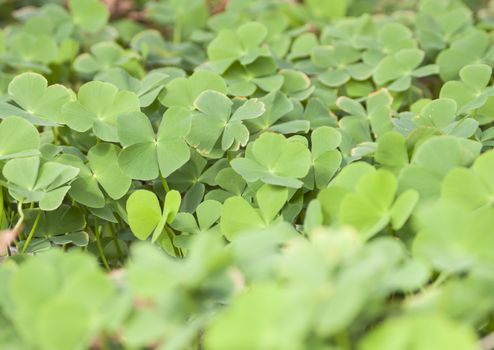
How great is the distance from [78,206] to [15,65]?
50cm

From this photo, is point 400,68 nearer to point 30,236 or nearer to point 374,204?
point 374,204

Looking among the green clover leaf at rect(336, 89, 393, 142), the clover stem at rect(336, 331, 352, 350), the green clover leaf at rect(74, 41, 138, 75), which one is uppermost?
the clover stem at rect(336, 331, 352, 350)

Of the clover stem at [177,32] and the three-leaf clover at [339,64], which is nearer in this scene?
the three-leaf clover at [339,64]

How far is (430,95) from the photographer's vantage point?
4.22ft

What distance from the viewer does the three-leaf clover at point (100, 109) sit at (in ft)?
3.20

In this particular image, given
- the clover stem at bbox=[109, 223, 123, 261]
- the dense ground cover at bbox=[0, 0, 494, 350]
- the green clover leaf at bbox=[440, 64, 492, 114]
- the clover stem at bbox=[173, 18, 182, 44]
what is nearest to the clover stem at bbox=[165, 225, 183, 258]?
the dense ground cover at bbox=[0, 0, 494, 350]

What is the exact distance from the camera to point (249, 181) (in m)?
0.90

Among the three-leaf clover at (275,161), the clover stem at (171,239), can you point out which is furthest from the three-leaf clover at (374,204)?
the clover stem at (171,239)

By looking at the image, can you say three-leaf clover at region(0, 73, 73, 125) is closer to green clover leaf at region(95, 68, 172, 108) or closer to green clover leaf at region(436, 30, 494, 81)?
green clover leaf at region(95, 68, 172, 108)

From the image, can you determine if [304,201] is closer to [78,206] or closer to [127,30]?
[78,206]

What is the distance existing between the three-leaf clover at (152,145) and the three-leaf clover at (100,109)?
0.03 m

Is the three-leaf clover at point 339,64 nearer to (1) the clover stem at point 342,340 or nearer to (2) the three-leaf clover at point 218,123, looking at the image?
(2) the three-leaf clover at point 218,123

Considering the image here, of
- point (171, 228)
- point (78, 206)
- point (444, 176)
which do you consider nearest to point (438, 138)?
point (444, 176)

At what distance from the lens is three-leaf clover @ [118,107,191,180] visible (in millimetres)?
933
